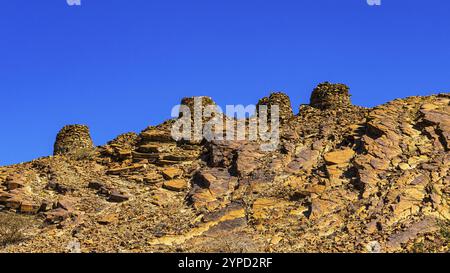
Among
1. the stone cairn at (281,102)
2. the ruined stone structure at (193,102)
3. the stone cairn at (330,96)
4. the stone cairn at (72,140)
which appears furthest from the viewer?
the stone cairn at (281,102)

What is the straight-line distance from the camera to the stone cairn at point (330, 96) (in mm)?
32438

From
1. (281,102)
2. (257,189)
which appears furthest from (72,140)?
(257,189)

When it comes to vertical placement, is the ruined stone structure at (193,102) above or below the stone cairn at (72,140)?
above

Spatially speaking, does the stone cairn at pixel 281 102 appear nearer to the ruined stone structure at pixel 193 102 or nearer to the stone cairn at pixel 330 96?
the stone cairn at pixel 330 96

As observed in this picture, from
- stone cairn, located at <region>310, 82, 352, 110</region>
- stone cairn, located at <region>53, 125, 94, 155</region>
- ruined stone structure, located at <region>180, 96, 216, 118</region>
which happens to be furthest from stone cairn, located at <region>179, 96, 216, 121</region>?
stone cairn, located at <region>310, 82, 352, 110</region>

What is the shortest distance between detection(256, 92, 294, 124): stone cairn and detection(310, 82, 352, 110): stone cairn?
4.42 feet

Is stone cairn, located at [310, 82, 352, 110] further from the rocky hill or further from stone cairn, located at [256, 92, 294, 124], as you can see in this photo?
stone cairn, located at [256, 92, 294, 124]

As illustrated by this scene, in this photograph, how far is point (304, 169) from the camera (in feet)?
88.1

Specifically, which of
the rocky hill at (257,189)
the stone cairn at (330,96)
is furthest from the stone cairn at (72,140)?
the stone cairn at (330,96)

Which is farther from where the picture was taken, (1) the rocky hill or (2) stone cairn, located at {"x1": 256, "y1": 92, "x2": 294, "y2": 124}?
(2) stone cairn, located at {"x1": 256, "y1": 92, "x2": 294, "y2": 124}

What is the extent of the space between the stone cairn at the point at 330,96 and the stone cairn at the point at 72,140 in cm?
1177

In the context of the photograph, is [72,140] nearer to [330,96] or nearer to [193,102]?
[193,102]

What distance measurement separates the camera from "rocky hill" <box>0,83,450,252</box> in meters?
22.1
